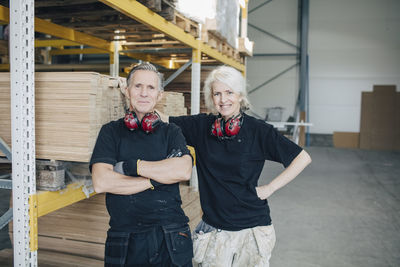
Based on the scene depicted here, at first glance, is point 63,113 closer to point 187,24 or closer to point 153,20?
point 153,20

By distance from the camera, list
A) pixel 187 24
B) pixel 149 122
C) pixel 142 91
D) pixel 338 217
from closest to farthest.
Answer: pixel 149 122 → pixel 142 91 → pixel 187 24 → pixel 338 217

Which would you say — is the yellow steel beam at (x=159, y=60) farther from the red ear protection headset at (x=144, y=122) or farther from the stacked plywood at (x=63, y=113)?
the red ear protection headset at (x=144, y=122)

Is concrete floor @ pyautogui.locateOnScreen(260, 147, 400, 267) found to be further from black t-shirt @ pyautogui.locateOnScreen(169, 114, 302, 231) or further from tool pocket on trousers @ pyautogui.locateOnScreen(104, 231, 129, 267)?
tool pocket on trousers @ pyautogui.locateOnScreen(104, 231, 129, 267)

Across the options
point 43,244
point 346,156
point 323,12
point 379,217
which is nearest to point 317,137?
point 346,156

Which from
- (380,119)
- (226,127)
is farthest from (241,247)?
(380,119)

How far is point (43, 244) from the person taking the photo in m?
3.61

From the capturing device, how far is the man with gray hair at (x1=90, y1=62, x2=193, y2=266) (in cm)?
220

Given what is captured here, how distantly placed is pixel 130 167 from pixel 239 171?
792 millimetres

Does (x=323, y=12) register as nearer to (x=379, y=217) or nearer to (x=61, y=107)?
(x=379, y=217)

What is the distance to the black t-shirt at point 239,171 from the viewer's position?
99.5 inches

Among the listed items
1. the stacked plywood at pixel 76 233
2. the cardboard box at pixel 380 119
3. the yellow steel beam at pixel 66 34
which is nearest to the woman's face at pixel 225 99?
the stacked plywood at pixel 76 233

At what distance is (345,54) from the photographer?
1645 centimetres

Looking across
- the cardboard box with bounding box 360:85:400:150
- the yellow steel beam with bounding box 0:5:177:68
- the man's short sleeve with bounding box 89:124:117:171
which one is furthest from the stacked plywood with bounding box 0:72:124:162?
the cardboard box with bounding box 360:85:400:150

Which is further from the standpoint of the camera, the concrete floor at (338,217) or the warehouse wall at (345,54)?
the warehouse wall at (345,54)
